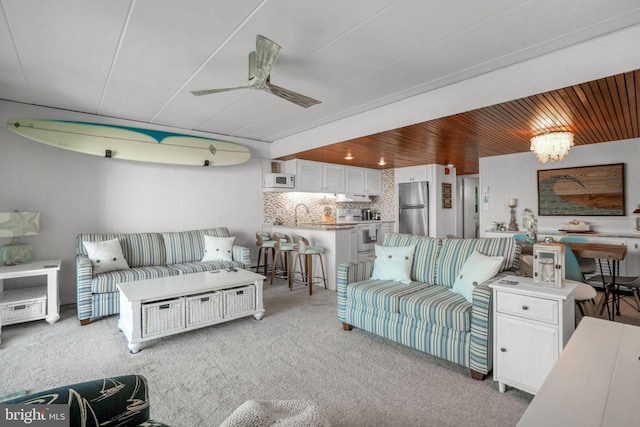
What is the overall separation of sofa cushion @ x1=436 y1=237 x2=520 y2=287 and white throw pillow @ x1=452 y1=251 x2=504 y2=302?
0.12 m

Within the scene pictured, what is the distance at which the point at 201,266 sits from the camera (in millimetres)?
4258

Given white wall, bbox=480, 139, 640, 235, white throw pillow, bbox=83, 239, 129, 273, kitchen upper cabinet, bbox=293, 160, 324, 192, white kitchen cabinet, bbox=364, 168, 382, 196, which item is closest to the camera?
white throw pillow, bbox=83, 239, 129, 273

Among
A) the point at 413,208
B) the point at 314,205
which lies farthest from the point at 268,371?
the point at 413,208

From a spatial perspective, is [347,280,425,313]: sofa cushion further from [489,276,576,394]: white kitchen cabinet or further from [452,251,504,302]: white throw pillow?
[489,276,576,394]: white kitchen cabinet

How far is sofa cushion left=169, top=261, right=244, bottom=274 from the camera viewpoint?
4121 mm

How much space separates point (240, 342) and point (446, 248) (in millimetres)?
2147

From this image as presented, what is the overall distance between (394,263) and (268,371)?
1566 mm

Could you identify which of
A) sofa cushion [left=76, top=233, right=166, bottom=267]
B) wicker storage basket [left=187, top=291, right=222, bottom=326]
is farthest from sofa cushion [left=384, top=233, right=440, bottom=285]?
sofa cushion [left=76, top=233, right=166, bottom=267]

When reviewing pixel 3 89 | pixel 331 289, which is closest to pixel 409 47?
pixel 331 289

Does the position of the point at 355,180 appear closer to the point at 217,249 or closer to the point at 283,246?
the point at 283,246

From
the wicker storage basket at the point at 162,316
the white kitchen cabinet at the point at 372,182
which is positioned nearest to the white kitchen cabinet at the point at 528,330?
the wicker storage basket at the point at 162,316

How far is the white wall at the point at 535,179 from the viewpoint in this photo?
4.75 m

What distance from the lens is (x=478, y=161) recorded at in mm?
6387

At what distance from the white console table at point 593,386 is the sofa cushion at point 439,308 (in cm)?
114
